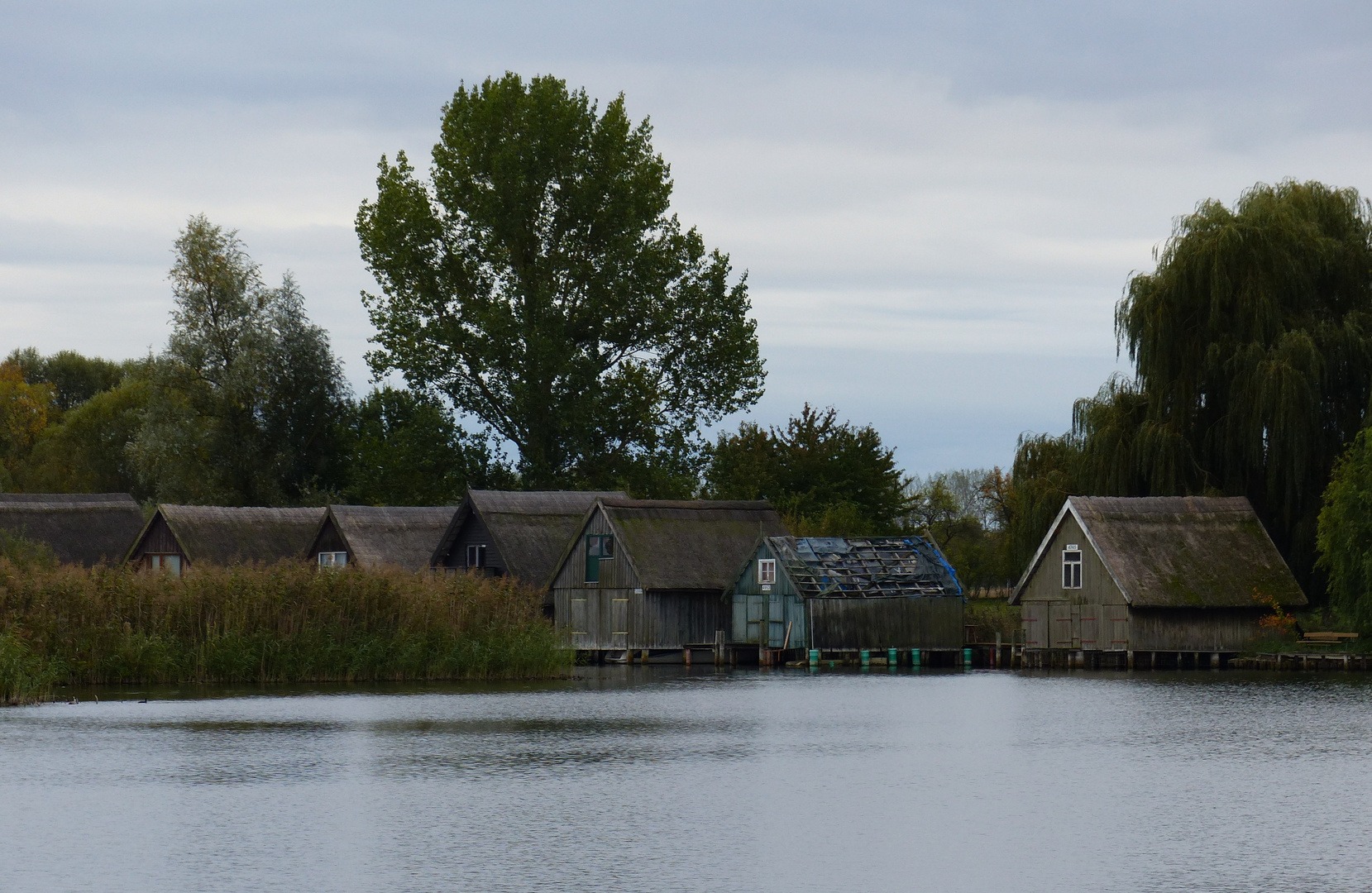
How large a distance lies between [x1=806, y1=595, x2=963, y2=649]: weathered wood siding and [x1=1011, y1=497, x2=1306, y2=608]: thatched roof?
302 inches

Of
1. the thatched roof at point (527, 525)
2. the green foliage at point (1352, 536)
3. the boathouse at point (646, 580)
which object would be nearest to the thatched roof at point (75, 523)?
the thatched roof at point (527, 525)

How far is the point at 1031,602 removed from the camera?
60.8 meters

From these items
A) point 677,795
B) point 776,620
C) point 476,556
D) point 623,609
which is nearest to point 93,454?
point 476,556

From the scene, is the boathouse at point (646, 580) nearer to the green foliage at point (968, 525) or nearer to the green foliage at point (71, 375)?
the green foliage at point (968, 525)

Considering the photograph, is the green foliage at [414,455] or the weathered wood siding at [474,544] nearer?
the weathered wood siding at [474,544]

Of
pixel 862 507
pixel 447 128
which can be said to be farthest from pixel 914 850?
pixel 862 507

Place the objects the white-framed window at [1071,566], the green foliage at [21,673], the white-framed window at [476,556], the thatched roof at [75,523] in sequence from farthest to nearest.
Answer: the thatched roof at [75,523]
the white-framed window at [476,556]
the white-framed window at [1071,566]
the green foliage at [21,673]

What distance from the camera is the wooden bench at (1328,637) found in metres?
55.4

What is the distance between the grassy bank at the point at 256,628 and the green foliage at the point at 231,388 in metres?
29.8

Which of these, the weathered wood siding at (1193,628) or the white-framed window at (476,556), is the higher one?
the white-framed window at (476,556)

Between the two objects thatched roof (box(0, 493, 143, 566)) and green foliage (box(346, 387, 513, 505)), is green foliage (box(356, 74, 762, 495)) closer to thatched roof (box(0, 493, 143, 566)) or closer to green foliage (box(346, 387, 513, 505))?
green foliage (box(346, 387, 513, 505))

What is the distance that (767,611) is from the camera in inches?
2520

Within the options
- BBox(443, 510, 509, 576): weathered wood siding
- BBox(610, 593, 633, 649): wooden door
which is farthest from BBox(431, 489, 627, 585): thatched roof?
BBox(610, 593, 633, 649): wooden door

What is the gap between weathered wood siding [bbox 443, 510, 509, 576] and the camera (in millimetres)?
65688
